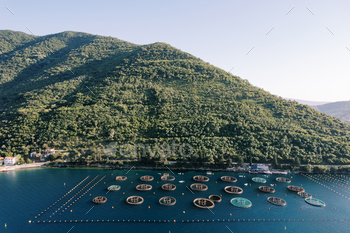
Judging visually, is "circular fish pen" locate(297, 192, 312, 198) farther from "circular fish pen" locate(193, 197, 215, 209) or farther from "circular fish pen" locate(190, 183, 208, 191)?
"circular fish pen" locate(193, 197, 215, 209)

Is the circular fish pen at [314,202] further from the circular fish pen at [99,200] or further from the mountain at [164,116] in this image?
the circular fish pen at [99,200]

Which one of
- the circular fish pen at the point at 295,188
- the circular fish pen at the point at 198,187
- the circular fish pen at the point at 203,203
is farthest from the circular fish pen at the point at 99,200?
the circular fish pen at the point at 295,188

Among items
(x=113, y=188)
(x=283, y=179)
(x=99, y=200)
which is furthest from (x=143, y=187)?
(x=283, y=179)

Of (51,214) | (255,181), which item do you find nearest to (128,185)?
(51,214)

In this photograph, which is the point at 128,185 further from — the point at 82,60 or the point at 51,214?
the point at 82,60

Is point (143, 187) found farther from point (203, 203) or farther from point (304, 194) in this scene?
point (304, 194)

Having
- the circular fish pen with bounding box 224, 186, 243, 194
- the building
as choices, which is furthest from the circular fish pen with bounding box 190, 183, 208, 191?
the building

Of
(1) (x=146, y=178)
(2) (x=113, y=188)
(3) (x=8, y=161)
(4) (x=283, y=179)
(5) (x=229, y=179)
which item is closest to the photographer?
(2) (x=113, y=188)
